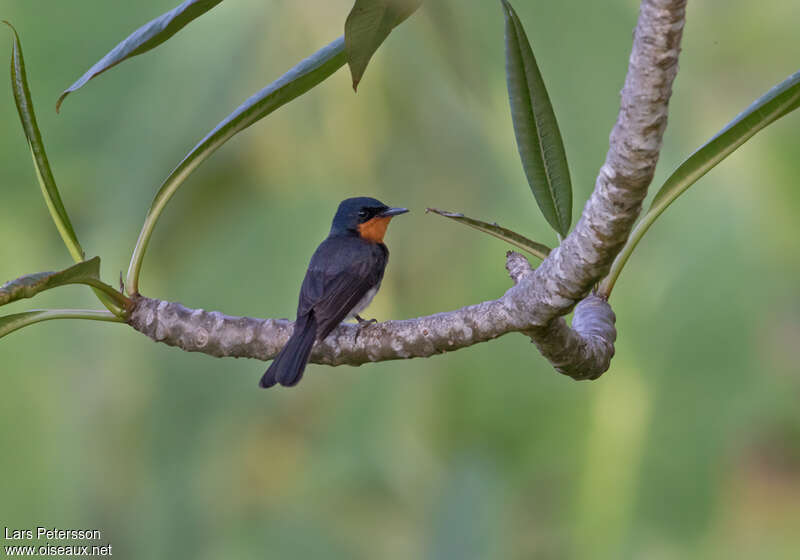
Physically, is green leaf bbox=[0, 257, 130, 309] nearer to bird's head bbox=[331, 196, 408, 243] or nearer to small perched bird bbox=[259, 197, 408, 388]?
small perched bird bbox=[259, 197, 408, 388]

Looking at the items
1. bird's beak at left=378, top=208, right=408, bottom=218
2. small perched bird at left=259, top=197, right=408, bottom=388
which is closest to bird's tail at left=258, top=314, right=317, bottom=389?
small perched bird at left=259, top=197, right=408, bottom=388

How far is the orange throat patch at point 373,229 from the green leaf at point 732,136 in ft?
4.08

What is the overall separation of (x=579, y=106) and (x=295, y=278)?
49.9 inches

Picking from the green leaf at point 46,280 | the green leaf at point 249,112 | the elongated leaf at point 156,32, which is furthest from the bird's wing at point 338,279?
the elongated leaf at point 156,32

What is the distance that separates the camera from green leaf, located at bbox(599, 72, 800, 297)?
4.65 ft

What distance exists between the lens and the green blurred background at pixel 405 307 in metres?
3.32

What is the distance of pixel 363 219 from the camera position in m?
2.74

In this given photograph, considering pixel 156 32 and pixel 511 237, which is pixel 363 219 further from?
pixel 156 32

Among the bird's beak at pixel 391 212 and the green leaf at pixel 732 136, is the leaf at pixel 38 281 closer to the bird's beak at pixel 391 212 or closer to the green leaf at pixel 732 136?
the green leaf at pixel 732 136

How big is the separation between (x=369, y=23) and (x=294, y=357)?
0.72 metres

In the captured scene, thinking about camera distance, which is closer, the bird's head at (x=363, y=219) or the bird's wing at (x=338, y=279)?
the bird's wing at (x=338, y=279)

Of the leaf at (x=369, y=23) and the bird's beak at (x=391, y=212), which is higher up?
the bird's beak at (x=391, y=212)

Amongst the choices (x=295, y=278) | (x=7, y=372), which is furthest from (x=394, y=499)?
(x=7, y=372)

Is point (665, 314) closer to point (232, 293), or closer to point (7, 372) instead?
point (232, 293)
